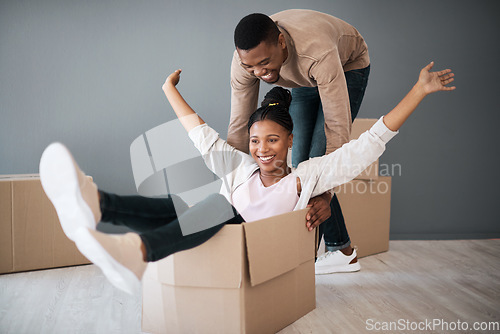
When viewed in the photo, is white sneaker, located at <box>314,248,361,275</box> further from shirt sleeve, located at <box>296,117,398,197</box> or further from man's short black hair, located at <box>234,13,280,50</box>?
man's short black hair, located at <box>234,13,280,50</box>

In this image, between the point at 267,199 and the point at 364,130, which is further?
the point at 364,130

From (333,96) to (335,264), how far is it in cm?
83

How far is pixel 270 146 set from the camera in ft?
4.77

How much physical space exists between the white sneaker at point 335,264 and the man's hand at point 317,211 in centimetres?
53

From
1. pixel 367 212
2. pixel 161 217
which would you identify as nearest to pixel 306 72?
pixel 161 217

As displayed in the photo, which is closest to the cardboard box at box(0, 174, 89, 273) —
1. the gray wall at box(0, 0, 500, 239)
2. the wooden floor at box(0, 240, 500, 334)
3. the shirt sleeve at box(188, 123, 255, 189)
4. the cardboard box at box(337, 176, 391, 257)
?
the wooden floor at box(0, 240, 500, 334)

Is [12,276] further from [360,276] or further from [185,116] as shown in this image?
[360,276]

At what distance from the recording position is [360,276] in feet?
5.99

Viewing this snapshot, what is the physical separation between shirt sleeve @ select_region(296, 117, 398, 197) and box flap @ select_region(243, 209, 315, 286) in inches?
5.7

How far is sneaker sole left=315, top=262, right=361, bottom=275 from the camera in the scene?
1849 mm

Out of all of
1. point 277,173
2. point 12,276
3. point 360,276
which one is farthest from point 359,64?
point 12,276

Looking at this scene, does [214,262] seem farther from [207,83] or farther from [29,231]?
[207,83]

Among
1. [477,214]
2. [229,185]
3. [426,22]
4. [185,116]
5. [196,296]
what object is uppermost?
[426,22]

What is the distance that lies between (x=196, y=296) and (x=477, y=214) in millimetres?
2219
